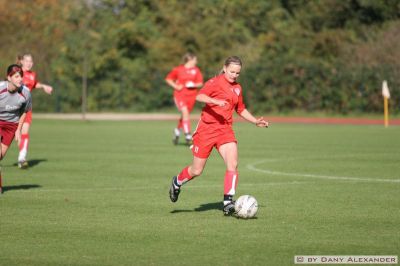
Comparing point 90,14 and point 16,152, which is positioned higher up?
point 90,14

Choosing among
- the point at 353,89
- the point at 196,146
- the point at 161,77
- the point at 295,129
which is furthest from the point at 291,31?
the point at 196,146

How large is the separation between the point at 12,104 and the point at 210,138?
4.06 meters

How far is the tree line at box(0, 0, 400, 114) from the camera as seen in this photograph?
44.3 meters

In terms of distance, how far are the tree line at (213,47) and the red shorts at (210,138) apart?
31.0 metres

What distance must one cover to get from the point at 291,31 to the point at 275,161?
37.5m

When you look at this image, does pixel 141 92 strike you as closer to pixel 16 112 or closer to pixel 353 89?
pixel 353 89

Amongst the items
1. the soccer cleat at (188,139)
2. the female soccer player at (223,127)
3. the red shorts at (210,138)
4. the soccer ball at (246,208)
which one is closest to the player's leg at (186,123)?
the soccer cleat at (188,139)

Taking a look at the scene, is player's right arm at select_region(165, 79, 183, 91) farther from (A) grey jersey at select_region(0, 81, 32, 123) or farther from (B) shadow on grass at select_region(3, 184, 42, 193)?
(A) grey jersey at select_region(0, 81, 32, 123)

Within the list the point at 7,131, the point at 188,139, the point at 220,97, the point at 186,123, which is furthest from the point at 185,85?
the point at 220,97

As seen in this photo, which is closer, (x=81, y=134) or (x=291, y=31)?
(x=81, y=134)

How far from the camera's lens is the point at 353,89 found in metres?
42.7

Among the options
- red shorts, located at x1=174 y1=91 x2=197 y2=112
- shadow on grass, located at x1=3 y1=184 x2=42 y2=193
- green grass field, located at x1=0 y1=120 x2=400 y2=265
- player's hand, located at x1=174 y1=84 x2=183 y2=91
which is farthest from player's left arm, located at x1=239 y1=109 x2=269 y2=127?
red shorts, located at x1=174 y1=91 x2=197 y2=112

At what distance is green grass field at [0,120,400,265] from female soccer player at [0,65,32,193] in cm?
97

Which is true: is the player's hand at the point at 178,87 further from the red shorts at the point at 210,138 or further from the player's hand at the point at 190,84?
the red shorts at the point at 210,138
